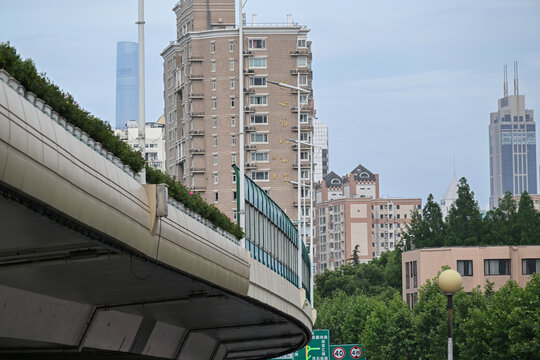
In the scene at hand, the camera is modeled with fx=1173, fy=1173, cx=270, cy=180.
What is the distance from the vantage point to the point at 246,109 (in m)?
156

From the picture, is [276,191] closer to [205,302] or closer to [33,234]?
[205,302]

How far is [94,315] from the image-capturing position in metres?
30.3

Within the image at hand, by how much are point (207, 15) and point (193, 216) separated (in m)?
134

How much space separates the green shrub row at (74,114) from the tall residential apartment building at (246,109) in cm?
12655

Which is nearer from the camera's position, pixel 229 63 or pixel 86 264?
pixel 86 264

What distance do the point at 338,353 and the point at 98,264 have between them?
1844 inches

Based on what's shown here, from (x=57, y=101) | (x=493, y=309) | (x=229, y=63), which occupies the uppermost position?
(x=229, y=63)

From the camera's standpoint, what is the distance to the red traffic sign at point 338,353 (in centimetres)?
6812

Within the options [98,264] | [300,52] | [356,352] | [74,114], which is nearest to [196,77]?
[300,52]

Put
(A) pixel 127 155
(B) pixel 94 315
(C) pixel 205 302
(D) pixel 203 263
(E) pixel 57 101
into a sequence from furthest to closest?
(C) pixel 205 302, (B) pixel 94 315, (D) pixel 203 263, (A) pixel 127 155, (E) pixel 57 101

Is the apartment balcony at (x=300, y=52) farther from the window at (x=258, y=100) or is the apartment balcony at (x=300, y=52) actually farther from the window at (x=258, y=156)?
the window at (x=258, y=156)

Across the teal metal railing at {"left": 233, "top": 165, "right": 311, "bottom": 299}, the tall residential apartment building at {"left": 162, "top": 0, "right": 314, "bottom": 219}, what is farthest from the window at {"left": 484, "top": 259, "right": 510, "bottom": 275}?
the teal metal railing at {"left": 233, "top": 165, "right": 311, "bottom": 299}

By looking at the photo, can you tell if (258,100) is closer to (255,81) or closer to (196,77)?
(255,81)

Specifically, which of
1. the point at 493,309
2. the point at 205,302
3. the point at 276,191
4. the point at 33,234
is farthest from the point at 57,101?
the point at 276,191
